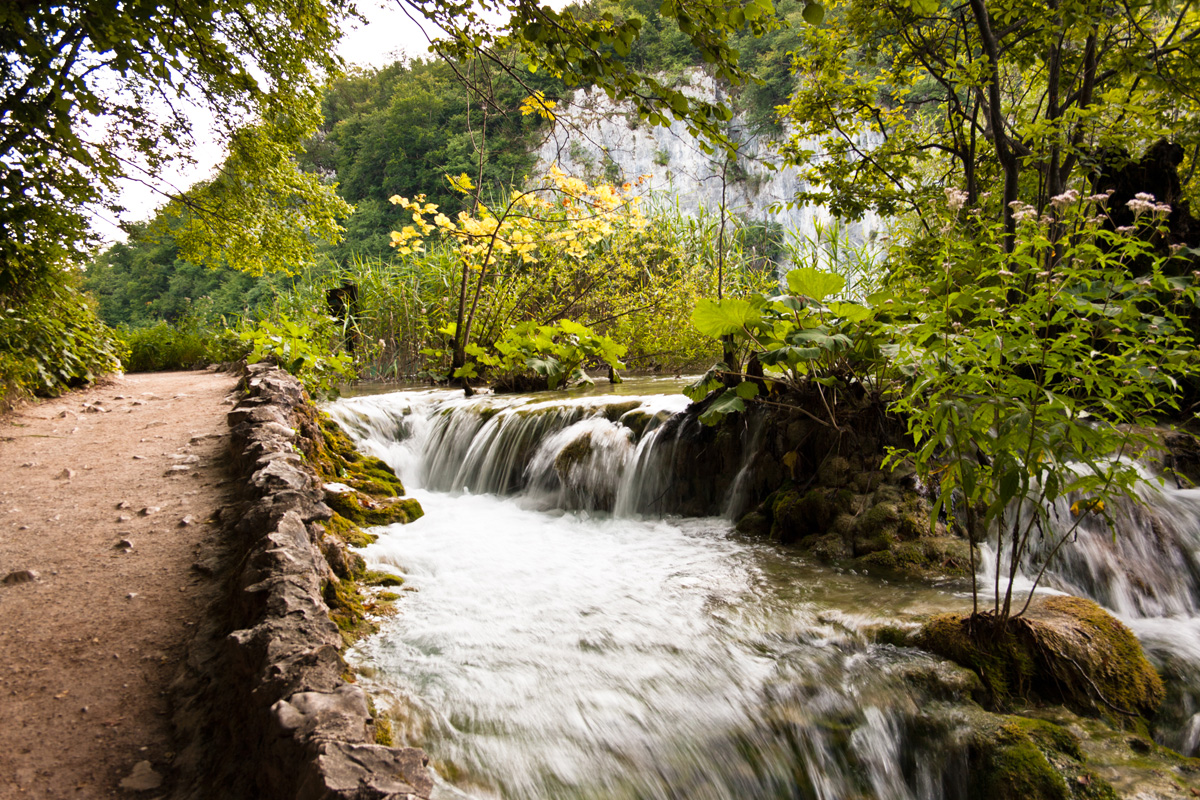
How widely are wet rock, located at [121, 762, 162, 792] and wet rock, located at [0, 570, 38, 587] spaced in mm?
1476

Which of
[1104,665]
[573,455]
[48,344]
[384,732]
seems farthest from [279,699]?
[48,344]

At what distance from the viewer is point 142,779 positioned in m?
1.57

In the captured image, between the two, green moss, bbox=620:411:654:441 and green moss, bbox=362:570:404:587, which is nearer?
green moss, bbox=362:570:404:587

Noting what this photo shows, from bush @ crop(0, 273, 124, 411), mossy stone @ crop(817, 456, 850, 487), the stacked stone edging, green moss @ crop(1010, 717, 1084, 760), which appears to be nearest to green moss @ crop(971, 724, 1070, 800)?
green moss @ crop(1010, 717, 1084, 760)

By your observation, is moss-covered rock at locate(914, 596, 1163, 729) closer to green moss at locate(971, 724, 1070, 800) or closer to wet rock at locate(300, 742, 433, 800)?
green moss at locate(971, 724, 1070, 800)

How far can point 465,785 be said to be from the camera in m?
1.89

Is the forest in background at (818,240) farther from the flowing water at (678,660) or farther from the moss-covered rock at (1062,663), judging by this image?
the flowing water at (678,660)

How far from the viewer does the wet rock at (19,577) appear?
249cm

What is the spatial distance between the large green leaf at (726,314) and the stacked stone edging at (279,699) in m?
2.59

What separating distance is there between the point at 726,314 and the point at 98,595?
345 centimetres

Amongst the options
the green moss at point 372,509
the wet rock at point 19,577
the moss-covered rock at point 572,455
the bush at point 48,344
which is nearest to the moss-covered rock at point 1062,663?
the moss-covered rock at point 572,455

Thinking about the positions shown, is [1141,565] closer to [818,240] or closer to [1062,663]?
[1062,663]

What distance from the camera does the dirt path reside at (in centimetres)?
165

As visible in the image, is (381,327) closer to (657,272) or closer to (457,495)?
(657,272)
